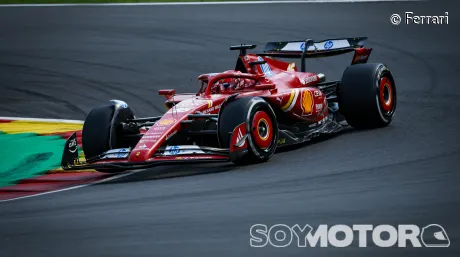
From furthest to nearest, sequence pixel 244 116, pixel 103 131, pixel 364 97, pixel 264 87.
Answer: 1. pixel 364 97
2. pixel 264 87
3. pixel 103 131
4. pixel 244 116

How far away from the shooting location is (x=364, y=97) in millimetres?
15328

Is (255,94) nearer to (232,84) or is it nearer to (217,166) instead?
(232,84)

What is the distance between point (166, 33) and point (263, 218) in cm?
1403

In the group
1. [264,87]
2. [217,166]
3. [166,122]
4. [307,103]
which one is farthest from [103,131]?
[307,103]

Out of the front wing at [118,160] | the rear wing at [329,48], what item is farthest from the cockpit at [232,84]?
the front wing at [118,160]

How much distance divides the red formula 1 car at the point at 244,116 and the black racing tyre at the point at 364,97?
0.01m

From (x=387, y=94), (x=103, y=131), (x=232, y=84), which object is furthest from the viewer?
(x=387, y=94)

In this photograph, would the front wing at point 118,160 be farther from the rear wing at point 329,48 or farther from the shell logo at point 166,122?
the rear wing at point 329,48

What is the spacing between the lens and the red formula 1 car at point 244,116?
13.2 meters

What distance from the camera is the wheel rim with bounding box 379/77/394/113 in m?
15.7

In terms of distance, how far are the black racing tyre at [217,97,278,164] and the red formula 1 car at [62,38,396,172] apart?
0.5 inches

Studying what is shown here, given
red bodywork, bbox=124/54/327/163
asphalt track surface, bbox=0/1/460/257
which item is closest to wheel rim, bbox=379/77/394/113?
asphalt track surface, bbox=0/1/460/257

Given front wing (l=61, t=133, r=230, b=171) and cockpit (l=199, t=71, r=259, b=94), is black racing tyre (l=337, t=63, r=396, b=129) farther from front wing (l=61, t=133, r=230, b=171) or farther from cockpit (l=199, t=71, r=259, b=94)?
front wing (l=61, t=133, r=230, b=171)

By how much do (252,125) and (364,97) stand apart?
2.61 m
